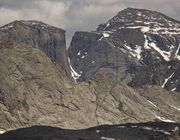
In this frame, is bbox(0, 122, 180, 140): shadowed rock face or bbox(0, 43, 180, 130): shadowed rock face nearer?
bbox(0, 122, 180, 140): shadowed rock face

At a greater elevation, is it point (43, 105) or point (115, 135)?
point (115, 135)

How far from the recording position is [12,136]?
454ft

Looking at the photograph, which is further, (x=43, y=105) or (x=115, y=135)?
(x=43, y=105)

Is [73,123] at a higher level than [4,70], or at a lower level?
lower

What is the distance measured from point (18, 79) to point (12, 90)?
7.36 meters

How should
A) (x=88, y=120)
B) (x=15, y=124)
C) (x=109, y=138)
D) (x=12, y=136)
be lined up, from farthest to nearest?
(x=88, y=120)
(x=15, y=124)
(x=12, y=136)
(x=109, y=138)

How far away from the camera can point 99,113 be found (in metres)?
193

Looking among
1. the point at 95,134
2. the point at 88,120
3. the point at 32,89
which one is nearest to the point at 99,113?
the point at 88,120

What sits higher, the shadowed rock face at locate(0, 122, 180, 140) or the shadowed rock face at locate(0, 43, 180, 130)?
the shadowed rock face at locate(0, 122, 180, 140)

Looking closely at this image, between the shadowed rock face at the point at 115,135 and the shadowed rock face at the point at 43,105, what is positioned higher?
the shadowed rock face at the point at 115,135

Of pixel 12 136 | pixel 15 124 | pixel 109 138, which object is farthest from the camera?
pixel 15 124

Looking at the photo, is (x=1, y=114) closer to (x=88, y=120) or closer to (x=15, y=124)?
(x=15, y=124)

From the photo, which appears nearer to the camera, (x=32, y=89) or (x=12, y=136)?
(x=12, y=136)

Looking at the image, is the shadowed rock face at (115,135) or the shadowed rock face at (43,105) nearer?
the shadowed rock face at (115,135)
